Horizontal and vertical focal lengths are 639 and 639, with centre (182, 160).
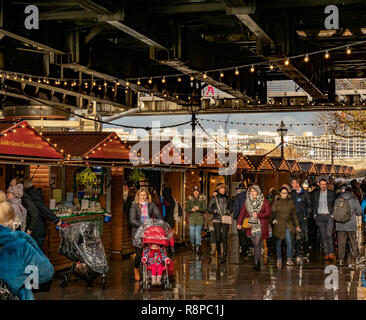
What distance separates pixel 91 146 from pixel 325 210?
5416mm

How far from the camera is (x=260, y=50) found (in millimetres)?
12383

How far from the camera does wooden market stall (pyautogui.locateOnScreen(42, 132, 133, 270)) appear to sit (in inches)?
538

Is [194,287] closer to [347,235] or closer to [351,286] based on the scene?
[351,286]

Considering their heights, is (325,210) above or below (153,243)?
above

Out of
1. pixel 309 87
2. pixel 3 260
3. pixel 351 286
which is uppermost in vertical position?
pixel 309 87

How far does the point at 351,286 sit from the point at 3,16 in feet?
25.0

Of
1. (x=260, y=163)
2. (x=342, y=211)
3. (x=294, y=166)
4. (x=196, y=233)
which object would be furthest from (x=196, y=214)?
(x=294, y=166)

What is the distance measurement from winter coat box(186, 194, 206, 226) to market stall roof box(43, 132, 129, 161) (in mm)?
2162

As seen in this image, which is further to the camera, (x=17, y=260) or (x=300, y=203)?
(x=300, y=203)

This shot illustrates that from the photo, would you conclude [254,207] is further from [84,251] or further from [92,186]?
[92,186]

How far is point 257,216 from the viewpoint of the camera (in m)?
13.4

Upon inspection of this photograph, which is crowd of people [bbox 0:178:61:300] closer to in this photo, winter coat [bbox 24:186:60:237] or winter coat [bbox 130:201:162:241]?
winter coat [bbox 24:186:60:237]

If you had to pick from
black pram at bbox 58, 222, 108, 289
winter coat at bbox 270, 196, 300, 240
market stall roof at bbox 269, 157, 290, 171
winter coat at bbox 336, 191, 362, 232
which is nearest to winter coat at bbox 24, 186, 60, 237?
black pram at bbox 58, 222, 108, 289
